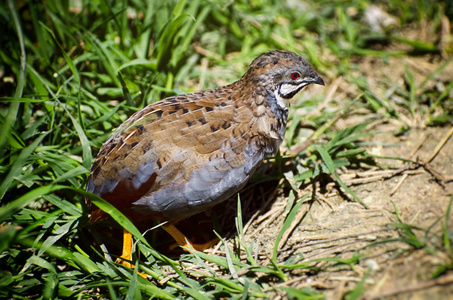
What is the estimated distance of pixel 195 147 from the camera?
8.07 ft

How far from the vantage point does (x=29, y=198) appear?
2.10m

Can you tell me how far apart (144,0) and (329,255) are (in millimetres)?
3388

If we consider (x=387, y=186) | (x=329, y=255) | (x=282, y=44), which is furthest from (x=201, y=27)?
(x=329, y=255)

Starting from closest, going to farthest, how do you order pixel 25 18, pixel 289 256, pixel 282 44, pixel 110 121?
pixel 289 256 < pixel 110 121 < pixel 25 18 < pixel 282 44

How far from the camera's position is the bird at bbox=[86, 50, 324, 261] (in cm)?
242

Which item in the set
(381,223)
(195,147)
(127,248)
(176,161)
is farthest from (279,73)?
(127,248)

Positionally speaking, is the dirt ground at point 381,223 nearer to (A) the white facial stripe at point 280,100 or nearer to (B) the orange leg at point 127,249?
(B) the orange leg at point 127,249

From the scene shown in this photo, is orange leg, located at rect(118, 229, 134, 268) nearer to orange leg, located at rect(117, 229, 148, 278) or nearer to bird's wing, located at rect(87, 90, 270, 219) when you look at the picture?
orange leg, located at rect(117, 229, 148, 278)

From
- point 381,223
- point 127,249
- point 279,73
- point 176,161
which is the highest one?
point 279,73

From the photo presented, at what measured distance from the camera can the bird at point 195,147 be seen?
2.42 m

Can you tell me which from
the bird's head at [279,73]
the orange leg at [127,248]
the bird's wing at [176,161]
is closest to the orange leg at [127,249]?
the orange leg at [127,248]

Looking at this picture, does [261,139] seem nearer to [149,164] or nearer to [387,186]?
[149,164]

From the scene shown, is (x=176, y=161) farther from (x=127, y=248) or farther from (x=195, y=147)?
(x=127, y=248)

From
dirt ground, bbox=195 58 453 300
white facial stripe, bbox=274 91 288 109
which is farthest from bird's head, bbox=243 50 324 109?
dirt ground, bbox=195 58 453 300
